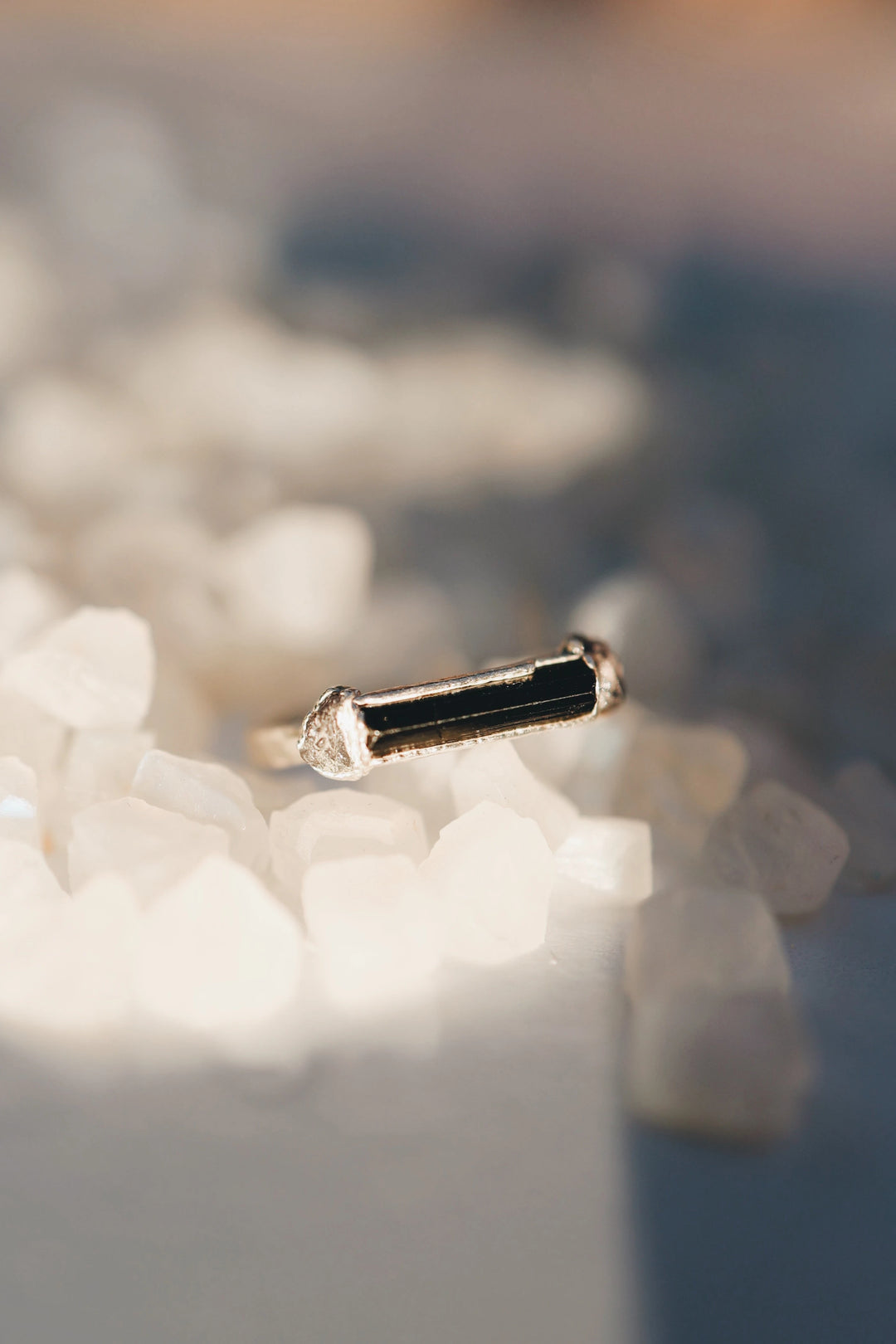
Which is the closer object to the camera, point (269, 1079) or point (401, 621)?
point (269, 1079)

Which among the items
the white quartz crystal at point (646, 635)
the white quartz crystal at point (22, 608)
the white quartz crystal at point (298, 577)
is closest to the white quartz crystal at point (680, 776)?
the white quartz crystal at point (646, 635)

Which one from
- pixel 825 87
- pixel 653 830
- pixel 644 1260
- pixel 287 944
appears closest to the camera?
pixel 644 1260

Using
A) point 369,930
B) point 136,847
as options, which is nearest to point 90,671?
point 136,847

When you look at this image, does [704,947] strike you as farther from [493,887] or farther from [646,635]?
[646,635]

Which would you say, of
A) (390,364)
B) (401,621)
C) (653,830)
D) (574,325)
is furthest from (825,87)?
(653,830)

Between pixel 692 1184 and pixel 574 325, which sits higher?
pixel 574 325

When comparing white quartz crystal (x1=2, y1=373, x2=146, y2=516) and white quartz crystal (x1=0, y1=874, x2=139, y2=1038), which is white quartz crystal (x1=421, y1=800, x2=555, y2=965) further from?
white quartz crystal (x1=2, y1=373, x2=146, y2=516)

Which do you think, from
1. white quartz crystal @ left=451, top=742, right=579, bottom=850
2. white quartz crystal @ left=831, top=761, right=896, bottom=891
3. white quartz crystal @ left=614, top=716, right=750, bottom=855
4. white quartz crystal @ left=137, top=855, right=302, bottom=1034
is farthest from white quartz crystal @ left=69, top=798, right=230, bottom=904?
white quartz crystal @ left=831, top=761, right=896, bottom=891

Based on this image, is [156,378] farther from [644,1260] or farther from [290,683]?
[644,1260]
